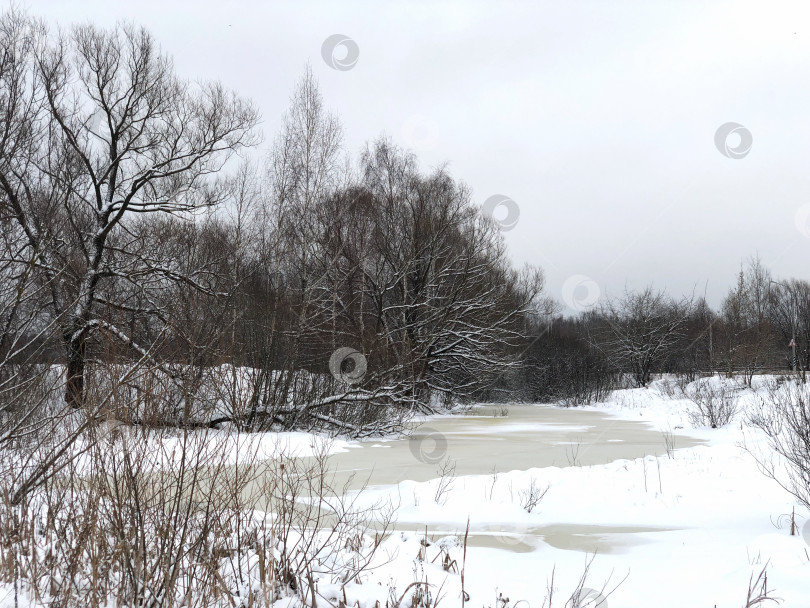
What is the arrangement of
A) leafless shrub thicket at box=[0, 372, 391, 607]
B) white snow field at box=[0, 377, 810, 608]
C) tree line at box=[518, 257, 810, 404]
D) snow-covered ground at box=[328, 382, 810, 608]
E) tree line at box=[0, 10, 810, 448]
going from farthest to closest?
tree line at box=[518, 257, 810, 404] < tree line at box=[0, 10, 810, 448] < snow-covered ground at box=[328, 382, 810, 608] < white snow field at box=[0, 377, 810, 608] < leafless shrub thicket at box=[0, 372, 391, 607]

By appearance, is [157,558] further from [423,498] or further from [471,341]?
[471,341]

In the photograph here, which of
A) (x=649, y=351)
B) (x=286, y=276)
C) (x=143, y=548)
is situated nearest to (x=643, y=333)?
(x=649, y=351)

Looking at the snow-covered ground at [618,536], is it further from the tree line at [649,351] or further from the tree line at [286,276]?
the tree line at [649,351]

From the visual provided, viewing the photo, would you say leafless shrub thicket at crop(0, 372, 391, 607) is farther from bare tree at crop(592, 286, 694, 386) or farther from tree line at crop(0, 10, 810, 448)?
bare tree at crop(592, 286, 694, 386)

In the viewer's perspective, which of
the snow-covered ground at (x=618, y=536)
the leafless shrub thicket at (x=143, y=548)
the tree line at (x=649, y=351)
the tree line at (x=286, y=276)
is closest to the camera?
the leafless shrub thicket at (x=143, y=548)

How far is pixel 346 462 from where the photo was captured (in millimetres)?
11367

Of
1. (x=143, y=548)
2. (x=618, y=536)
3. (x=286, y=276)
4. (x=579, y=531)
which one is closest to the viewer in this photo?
(x=143, y=548)

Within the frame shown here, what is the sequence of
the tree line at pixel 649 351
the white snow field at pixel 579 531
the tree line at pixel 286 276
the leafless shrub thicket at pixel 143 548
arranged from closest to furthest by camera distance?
the leafless shrub thicket at pixel 143 548, the white snow field at pixel 579 531, the tree line at pixel 286 276, the tree line at pixel 649 351

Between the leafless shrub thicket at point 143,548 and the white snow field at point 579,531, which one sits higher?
the leafless shrub thicket at point 143,548

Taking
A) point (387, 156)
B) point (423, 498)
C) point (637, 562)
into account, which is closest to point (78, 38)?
point (387, 156)

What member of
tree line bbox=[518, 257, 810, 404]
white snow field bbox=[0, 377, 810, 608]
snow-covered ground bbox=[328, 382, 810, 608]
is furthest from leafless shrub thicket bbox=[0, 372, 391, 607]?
tree line bbox=[518, 257, 810, 404]

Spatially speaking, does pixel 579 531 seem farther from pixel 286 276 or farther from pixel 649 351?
pixel 649 351

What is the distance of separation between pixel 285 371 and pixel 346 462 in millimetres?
4853

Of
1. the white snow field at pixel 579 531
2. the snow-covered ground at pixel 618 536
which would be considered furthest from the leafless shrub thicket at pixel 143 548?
the snow-covered ground at pixel 618 536
